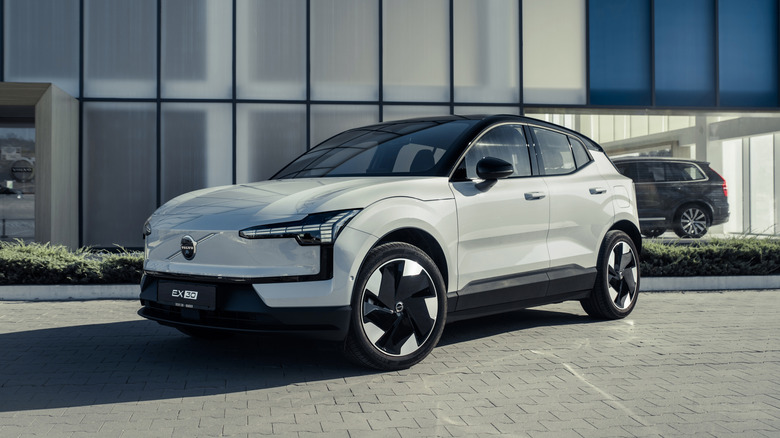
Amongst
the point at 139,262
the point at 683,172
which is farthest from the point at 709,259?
the point at 139,262

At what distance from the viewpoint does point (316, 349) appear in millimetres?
5961

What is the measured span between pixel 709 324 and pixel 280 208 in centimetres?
445

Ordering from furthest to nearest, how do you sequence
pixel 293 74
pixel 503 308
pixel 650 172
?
pixel 650 172, pixel 293 74, pixel 503 308

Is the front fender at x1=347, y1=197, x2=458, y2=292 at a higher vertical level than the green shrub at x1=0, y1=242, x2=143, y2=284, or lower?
higher

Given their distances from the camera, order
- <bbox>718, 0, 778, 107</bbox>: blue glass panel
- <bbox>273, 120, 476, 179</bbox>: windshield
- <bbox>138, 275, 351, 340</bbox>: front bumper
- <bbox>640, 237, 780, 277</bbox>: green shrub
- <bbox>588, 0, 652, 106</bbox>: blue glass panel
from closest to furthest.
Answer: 1. <bbox>138, 275, 351, 340</bbox>: front bumper
2. <bbox>273, 120, 476, 179</bbox>: windshield
3. <bbox>640, 237, 780, 277</bbox>: green shrub
4. <bbox>588, 0, 652, 106</bbox>: blue glass panel
5. <bbox>718, 0, 778, 107</bbox>: blue glass panel

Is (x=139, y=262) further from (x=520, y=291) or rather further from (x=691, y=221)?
(x=691, y=221)

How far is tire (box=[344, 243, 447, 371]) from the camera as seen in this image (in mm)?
4934

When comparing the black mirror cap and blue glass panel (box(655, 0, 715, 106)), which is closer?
the black mirror cap

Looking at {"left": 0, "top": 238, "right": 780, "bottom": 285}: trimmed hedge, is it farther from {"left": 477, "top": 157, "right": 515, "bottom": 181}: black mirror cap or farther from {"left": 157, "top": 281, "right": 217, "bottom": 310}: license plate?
{"left": 477, "top": 157, "right": 515, "bottom": 181}: black mirror cap

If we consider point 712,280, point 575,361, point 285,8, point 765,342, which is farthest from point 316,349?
point 285,8

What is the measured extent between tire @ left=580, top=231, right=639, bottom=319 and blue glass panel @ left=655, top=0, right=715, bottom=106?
33.9 ft

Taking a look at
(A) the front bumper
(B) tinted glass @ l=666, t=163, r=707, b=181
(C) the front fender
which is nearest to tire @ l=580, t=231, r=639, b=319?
(C) the front fender

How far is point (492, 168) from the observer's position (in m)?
5.62

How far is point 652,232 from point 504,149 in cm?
1227
